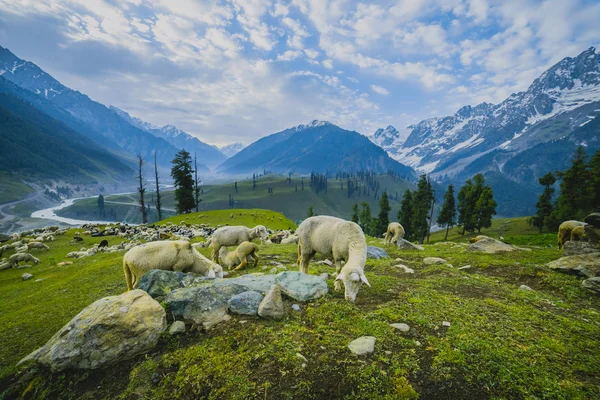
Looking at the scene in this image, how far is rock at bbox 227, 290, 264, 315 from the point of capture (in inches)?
275

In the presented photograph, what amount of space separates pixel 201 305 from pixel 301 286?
2.98 meters

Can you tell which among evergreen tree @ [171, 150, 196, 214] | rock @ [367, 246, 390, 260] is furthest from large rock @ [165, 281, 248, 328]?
A: evergreen tree @ [171, 150, 196, 214]

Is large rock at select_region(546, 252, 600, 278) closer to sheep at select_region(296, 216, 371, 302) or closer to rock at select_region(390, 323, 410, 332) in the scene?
sheep at select_region(296, 216, 371, 302)

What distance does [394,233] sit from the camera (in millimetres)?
24797

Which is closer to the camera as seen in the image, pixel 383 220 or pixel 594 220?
pixel 594 220

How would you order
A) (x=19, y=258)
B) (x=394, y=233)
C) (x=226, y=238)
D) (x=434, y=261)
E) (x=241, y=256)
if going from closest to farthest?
(x=434, y=261), (x=241, y=256), (x=226, y=238), (x=19, y=258), (x=394, y=233)

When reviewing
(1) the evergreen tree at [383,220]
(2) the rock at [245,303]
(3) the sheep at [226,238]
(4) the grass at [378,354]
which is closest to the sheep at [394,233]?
(3) the sheep at [226,238]

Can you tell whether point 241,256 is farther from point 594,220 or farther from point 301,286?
point 594,220

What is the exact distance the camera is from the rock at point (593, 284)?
8.65 metres

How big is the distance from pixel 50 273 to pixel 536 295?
27369 millimetres

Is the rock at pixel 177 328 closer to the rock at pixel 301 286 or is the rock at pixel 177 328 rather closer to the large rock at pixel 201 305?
the large rock at pixel 201 305

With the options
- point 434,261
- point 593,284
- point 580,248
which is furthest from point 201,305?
point 580,248

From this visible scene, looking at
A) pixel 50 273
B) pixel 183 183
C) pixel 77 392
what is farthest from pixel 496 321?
pixel 183 183

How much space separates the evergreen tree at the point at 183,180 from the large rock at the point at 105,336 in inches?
2305
